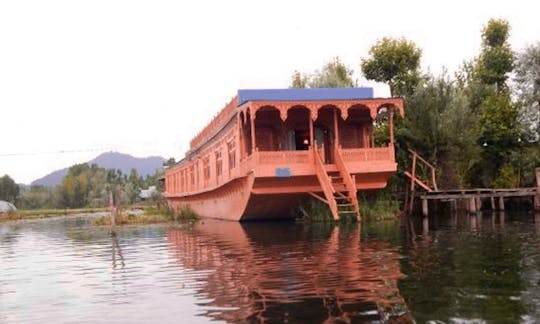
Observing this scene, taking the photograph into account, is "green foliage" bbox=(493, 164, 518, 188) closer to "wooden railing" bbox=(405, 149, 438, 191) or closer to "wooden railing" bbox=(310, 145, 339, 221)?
"wooden railing" bbox=(405, 149, 438, 191)

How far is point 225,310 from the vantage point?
26.0ft

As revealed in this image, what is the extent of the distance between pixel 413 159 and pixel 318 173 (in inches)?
343

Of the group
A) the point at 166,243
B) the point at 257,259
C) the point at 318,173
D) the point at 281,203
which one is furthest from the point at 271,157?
the point at 257,259

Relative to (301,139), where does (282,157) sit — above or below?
below

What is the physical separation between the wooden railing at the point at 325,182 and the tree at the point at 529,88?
18058 mm

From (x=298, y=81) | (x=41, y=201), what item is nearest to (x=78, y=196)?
(x=41, y=201)

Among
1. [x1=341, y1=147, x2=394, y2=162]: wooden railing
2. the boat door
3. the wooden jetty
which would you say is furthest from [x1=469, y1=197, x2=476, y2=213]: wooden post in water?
the boat door

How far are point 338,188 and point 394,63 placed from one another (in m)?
18.0

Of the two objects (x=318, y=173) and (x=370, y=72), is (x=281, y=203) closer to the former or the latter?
(x=318, y=173)

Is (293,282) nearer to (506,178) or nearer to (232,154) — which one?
(232,154)

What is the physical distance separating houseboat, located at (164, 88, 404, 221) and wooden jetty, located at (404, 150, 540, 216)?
11.1ft

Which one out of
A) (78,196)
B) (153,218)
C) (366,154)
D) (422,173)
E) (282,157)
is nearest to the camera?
(282,157)

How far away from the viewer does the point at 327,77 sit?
4469 centimetres

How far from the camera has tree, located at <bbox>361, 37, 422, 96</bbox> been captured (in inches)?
1642
